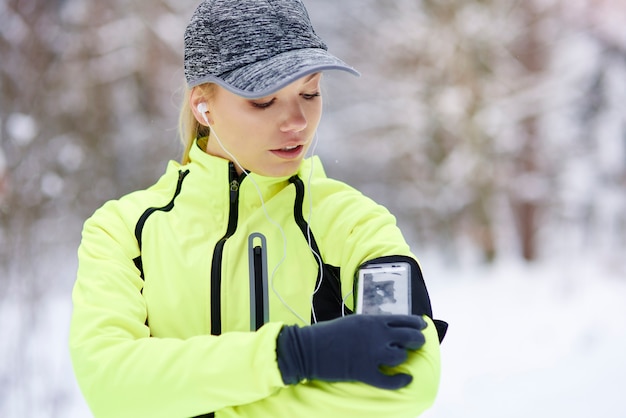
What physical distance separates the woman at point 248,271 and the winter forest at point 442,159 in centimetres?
213

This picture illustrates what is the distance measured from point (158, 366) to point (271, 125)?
0.38 meters

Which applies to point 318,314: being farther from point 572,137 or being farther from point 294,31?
point 572,137

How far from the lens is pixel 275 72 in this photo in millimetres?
946

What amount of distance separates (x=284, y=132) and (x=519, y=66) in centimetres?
524

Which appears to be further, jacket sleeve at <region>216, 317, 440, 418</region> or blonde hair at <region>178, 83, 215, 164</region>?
blonde hair at <region>178, 83, 215, 164</region>

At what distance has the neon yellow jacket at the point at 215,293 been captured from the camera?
0.86m

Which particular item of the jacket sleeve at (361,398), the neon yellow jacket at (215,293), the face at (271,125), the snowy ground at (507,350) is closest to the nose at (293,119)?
the face at (271,125)

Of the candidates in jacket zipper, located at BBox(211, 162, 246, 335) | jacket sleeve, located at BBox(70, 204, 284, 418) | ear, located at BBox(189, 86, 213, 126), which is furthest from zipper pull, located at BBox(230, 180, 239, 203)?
jacket sleeve, located at BBox(70, 204, 284, 418)

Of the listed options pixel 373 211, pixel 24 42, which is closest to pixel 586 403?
pixel 373 211

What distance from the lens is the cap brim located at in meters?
0.93

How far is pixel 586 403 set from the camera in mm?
3035

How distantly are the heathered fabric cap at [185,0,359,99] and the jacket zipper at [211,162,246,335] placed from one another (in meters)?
0.16

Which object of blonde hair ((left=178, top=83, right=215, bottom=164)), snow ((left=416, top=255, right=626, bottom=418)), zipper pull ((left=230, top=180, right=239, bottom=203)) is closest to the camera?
zipper pull ((left=230, top=180, right=239, bottom=203))

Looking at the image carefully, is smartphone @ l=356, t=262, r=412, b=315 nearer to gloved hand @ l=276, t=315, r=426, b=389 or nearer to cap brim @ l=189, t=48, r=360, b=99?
gloved hand @ l=276, t=315, r=426, b=389
